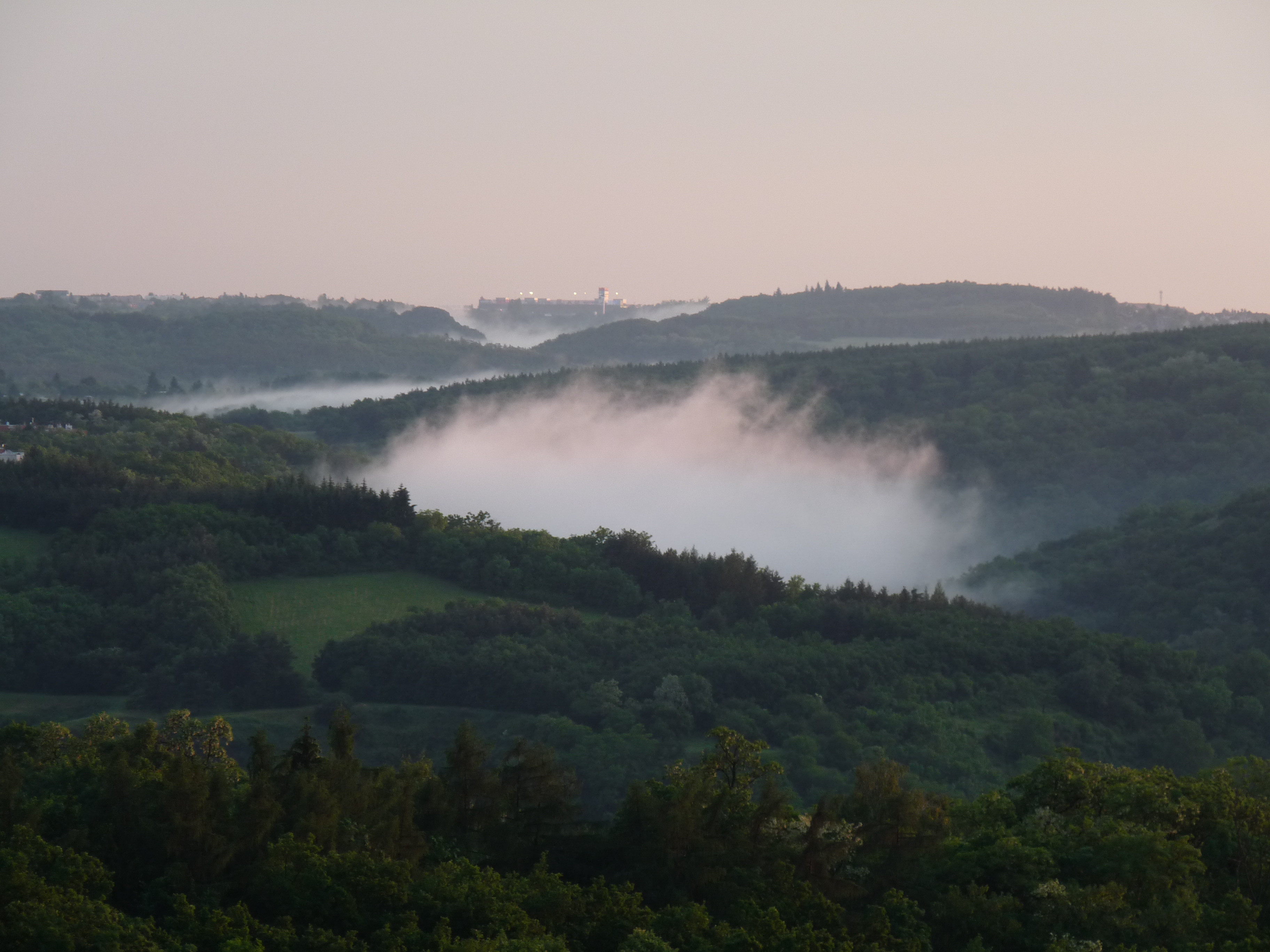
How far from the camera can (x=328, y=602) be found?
12406 cm

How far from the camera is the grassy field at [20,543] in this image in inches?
4946

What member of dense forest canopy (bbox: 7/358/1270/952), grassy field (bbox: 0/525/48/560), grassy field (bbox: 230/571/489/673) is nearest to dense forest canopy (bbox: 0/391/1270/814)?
dense forest canopy (bbox: 7/358/1270/952)

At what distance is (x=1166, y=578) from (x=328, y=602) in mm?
84569

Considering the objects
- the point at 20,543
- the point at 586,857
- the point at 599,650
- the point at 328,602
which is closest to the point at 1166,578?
the point at 599,650

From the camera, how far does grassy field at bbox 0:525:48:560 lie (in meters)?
126

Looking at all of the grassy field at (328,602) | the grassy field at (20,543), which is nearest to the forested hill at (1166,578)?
the grassy field at (328,602)

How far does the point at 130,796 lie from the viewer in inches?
1737

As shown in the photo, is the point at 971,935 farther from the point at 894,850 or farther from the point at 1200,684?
the point at 1200,684

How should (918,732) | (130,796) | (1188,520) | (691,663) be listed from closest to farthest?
(130,796), (918,732), (691,663), (1188,520)

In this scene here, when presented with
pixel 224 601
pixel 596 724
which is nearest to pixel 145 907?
pixel 596 724

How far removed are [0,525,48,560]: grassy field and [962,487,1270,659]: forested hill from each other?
96.1 metres

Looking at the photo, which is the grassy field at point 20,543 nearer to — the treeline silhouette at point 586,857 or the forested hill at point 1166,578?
the treeline silhouette at point 586,857

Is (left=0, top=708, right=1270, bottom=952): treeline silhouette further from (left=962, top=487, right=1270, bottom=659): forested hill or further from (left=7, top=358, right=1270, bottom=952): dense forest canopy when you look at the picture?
(left=962, top=487, right=1270, bottom=659): forested hill

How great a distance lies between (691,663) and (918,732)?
59.8 feet
